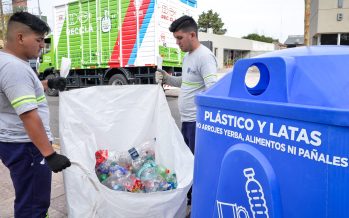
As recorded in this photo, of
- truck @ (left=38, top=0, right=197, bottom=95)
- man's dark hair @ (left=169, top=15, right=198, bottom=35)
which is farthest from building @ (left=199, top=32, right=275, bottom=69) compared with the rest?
man's dark hair @ (left=169, top=15, right=198, bottom=35)

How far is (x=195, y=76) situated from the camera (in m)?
2.84

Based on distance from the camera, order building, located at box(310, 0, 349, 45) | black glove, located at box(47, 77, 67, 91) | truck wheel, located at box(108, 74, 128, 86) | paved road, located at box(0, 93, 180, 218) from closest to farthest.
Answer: black glove, located at box(47, 77, 67, 91) < paved road, located at box(0, 93, 180, 218) < truck wheel, located at box(108, 74, 128, 86) < building, located at box(310, 0, 349, 45)

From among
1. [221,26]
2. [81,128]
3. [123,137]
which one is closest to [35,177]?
[81,128]

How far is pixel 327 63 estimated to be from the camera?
1.10 meters

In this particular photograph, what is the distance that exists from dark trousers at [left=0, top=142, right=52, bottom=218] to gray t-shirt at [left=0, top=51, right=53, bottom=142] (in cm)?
6

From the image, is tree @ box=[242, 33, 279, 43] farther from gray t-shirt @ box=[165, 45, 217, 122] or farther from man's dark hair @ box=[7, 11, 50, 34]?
man's dark hair @ box=[7, 11, 50, 34]

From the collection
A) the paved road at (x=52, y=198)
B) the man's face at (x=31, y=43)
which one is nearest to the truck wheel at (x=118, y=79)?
the paved road at (x=52, y=198)

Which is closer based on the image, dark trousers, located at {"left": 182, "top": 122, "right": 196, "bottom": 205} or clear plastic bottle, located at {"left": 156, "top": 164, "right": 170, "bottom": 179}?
clear plastic bottle, located at {"left": 156, "top": 164, "right": 170, "bottom": 179}

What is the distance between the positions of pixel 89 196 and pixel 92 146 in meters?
0.52

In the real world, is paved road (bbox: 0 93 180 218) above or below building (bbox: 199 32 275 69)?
below

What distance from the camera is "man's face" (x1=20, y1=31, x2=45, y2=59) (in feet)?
6.38

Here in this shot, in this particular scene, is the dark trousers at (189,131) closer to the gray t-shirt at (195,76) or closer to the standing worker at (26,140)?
the gray t-shirt at (195,76)

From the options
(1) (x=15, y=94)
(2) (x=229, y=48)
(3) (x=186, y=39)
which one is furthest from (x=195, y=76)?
(2) (x=229, y=48)

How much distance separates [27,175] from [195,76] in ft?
4.84
